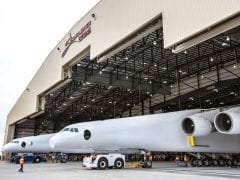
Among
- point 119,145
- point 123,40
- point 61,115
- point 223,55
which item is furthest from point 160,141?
point 61,115

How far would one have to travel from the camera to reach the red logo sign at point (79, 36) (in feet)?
78.3

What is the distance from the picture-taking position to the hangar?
48.0 ft

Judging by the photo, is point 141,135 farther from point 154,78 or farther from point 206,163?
point 154,78

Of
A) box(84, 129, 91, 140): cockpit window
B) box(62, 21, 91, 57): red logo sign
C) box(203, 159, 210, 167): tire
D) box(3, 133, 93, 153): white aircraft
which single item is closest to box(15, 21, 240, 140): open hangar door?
box(62, 21, 91, 57): red logo sign

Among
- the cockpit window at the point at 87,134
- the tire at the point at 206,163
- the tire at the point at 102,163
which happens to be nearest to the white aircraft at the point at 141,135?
the cockpit window at the point at 87,134

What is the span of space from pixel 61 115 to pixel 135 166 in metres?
40.9

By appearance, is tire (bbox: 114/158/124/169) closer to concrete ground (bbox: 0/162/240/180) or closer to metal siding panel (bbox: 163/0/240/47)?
concrete ground (bbox: 0/162/240/180)

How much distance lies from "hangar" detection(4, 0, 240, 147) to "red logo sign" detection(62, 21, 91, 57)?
99mm

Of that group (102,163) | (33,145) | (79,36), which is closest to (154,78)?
(79,36)

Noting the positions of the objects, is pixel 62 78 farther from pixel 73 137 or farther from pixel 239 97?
pixel 239 97

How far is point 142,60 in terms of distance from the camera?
93.4 feet

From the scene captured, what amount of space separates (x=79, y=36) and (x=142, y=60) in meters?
7.17

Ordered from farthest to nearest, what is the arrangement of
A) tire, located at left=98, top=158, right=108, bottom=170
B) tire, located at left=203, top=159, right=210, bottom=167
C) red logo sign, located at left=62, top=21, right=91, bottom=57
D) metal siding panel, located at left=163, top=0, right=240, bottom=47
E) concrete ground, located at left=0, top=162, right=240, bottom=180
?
tire, located at left=203, top=159, right=210, bottom=167 → red logo sign, located at left=62, top=21, right=91, bottom=57 → tire, located at left=98, top=158, right=108, bottom=170 → concrete ground, located at left=0, top=162, right=240, bottom=180 → metal siding panel, located at left=163, top=0, right=240, bottom=47

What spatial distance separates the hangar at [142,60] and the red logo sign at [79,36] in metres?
0.10
